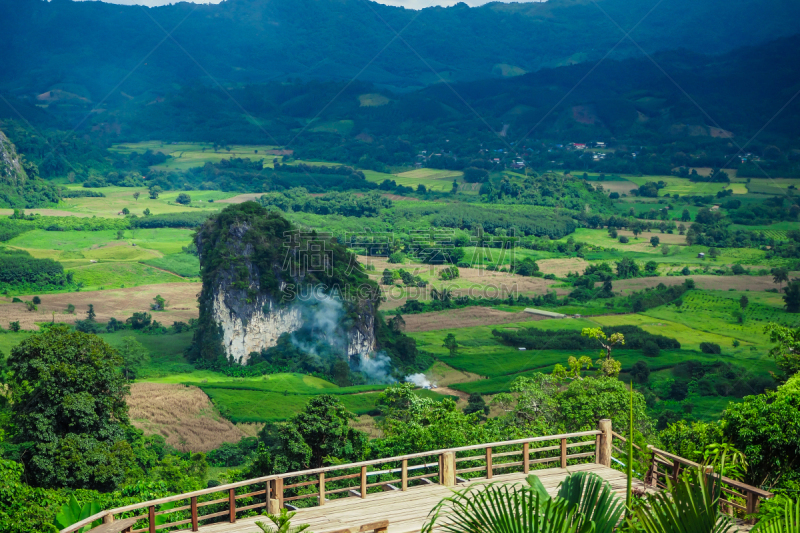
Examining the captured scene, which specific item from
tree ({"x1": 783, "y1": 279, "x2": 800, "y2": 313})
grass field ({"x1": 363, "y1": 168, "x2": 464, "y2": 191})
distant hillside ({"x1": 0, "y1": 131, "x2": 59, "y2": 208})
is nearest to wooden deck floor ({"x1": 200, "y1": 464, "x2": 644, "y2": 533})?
tree ({"x1": 783, "y1": 279, "x2": 800, "y2": 313})

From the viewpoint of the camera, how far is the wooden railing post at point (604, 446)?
9820mm

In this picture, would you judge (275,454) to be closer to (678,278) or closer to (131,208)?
(678,278)

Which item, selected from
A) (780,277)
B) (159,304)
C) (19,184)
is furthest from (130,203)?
(780,277)

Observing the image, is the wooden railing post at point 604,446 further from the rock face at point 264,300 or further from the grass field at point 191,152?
the grass field at point 191,152

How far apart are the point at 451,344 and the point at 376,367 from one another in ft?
15.2

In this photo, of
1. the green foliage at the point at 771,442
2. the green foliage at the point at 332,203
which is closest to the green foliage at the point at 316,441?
the green foliage at the point at 771,442

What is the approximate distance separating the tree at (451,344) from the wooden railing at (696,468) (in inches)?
1333

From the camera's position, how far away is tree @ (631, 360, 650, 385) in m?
38.4

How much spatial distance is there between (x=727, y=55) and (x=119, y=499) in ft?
628

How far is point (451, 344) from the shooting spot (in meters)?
43.9

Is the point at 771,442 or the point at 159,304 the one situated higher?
the point at 771,442

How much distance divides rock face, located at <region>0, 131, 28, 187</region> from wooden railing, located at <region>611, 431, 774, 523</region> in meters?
91.3

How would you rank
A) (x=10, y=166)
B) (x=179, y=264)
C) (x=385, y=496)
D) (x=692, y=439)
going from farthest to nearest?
(x=10, y=166), (x=179, y=264), (x=692, y=439), (x=385, y=496)

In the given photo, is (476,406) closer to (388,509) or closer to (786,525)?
(388,509)
